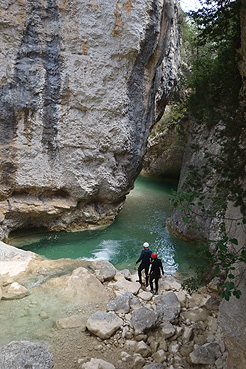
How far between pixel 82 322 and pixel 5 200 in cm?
596

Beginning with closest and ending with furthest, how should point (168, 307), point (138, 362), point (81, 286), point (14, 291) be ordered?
point (138, 362)
point (168, 307)
point (14, 291)
point (81, 286)

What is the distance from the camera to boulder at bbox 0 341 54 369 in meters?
3.40

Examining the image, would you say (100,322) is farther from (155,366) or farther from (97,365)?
(155,366)

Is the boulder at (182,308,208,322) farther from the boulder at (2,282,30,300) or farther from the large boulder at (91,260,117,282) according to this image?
the boulder at (2,282,30,300)

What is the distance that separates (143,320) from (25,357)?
2097mm

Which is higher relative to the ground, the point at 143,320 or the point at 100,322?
the point at 143,320

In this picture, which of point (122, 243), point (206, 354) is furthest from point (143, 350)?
point (122, 243)

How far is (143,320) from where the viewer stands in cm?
478

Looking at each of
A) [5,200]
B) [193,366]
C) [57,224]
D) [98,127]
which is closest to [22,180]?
[5,200]

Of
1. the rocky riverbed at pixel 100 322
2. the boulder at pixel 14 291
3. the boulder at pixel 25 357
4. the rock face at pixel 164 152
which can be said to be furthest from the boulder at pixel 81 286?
the rock face at pixel 164 152

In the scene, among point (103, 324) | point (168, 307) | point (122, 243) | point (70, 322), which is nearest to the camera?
point (103, 324)

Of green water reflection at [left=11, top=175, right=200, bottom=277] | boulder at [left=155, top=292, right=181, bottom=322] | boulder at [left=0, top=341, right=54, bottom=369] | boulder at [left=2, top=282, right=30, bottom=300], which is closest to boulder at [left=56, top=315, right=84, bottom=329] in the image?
boulder at [left=0, top=341, right=54, bottom=369]

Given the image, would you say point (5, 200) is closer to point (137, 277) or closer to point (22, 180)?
point (22, 180)

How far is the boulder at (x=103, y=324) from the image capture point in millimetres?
4566
